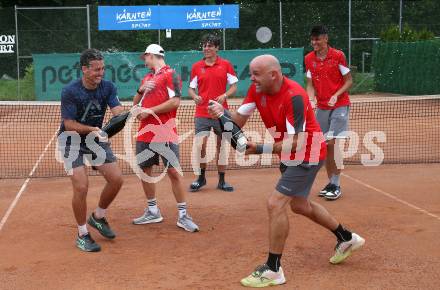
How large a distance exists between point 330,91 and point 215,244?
9.66 feet

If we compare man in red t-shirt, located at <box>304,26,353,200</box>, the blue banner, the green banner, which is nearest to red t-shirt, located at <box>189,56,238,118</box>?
man in red t-shirt, located at <box>304,26,353,200</box>

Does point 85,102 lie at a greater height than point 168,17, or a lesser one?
lesser

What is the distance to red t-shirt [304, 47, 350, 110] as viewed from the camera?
845cm

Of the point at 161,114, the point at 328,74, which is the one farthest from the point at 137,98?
the point at 328,74

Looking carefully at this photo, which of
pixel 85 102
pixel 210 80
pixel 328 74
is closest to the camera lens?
pixel 85 102

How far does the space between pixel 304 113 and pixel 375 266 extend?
5.30 ft

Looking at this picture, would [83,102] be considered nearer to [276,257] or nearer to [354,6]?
[276,257]

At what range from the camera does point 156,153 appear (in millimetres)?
7273

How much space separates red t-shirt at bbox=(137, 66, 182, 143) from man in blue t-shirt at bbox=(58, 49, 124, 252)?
1.77 ft

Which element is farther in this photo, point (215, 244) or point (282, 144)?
point (215, 244)

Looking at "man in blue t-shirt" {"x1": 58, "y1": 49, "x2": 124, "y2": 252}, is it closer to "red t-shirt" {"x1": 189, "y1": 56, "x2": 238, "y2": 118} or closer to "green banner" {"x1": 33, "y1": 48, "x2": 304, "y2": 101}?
"red t-shirt" {"x1": 189, "y1": 56, "x2": 238, "y2": 118}

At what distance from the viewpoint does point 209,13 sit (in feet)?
85.1

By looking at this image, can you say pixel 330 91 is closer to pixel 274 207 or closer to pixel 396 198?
pixel 396 198

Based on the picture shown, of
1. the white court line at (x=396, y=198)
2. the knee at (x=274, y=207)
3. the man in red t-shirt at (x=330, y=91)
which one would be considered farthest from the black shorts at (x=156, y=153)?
the white court line at (x=396, y=198)
